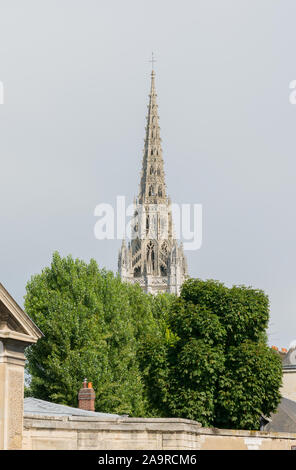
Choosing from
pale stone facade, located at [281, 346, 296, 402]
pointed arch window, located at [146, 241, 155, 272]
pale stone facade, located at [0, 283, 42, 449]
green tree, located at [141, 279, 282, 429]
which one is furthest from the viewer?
pointed arch window, located at [146, 241, 155, 272]

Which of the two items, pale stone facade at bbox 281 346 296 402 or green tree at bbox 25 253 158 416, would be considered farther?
pale stone facade at bbox 281 346 296 402

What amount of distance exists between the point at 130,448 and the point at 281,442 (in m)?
11.8

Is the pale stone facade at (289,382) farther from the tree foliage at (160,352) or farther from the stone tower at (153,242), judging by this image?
the stone tower at (153,242)

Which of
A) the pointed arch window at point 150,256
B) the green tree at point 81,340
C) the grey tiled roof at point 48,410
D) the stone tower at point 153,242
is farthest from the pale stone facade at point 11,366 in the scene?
the pointed arch window at point 150,256

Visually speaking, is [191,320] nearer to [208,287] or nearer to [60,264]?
[208,287]

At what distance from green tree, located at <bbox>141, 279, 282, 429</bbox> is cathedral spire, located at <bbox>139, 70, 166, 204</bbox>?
118812 millimetres

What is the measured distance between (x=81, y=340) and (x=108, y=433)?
2742cm

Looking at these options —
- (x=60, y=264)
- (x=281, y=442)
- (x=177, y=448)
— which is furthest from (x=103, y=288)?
(x=177, y=448)

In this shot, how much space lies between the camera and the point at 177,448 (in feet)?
84.4

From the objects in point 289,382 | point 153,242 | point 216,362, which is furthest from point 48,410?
point 153,242

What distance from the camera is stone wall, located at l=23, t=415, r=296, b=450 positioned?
935 inches

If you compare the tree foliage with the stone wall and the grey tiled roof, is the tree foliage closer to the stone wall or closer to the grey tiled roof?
the grey tiled roof

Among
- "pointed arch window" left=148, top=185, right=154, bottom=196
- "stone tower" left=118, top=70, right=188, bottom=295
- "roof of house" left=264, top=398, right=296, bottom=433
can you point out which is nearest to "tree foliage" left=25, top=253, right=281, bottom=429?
"roof of house" left=264, top=398, right=296, bottom=433

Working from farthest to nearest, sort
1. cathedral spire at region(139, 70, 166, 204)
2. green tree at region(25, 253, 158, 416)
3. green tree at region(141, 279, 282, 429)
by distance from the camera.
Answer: cathedral spire at region(139, 70, 166, 204)
green tree at region(25, 253, 158, 416)
green tree at region(141, 279, 282, 429)
